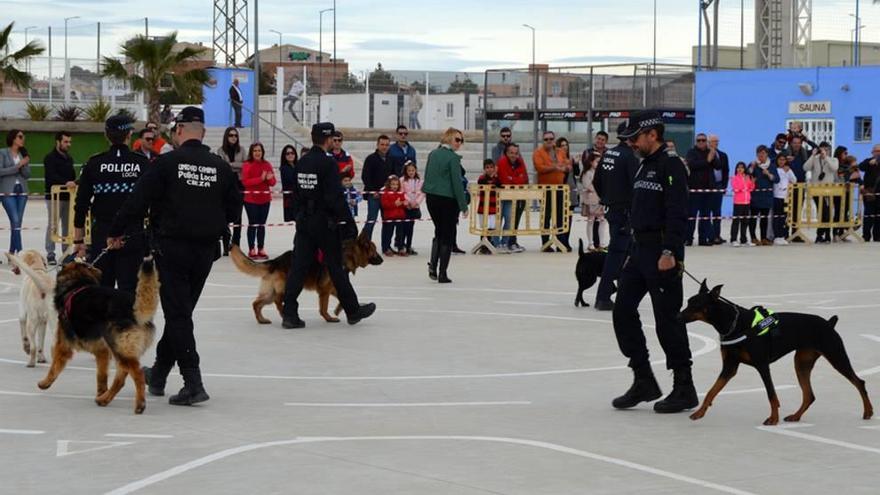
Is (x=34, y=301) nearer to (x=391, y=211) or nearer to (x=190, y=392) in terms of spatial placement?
(x=190, y=392)

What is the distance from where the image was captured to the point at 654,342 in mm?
12969

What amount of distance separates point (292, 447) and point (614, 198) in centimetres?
746

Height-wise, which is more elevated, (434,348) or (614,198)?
(614,198)

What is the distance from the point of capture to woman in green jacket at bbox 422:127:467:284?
17.9 metres

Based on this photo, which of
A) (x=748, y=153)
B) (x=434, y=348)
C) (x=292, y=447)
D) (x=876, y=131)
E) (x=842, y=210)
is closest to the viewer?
(x=292, y=447)

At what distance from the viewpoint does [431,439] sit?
27.3ft

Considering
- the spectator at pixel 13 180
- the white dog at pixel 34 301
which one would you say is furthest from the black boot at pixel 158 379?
the spectator at pixel 13 180

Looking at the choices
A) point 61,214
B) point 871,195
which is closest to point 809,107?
point 871,195

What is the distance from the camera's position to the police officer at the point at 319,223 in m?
13.5

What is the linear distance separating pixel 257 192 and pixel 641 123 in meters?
12.8

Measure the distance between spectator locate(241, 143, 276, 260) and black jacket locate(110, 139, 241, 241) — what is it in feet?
38.9

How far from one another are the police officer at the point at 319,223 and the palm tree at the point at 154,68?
3003cm

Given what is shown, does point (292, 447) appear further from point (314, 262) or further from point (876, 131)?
point (876, 131)

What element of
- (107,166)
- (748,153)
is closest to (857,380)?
(107,166)
